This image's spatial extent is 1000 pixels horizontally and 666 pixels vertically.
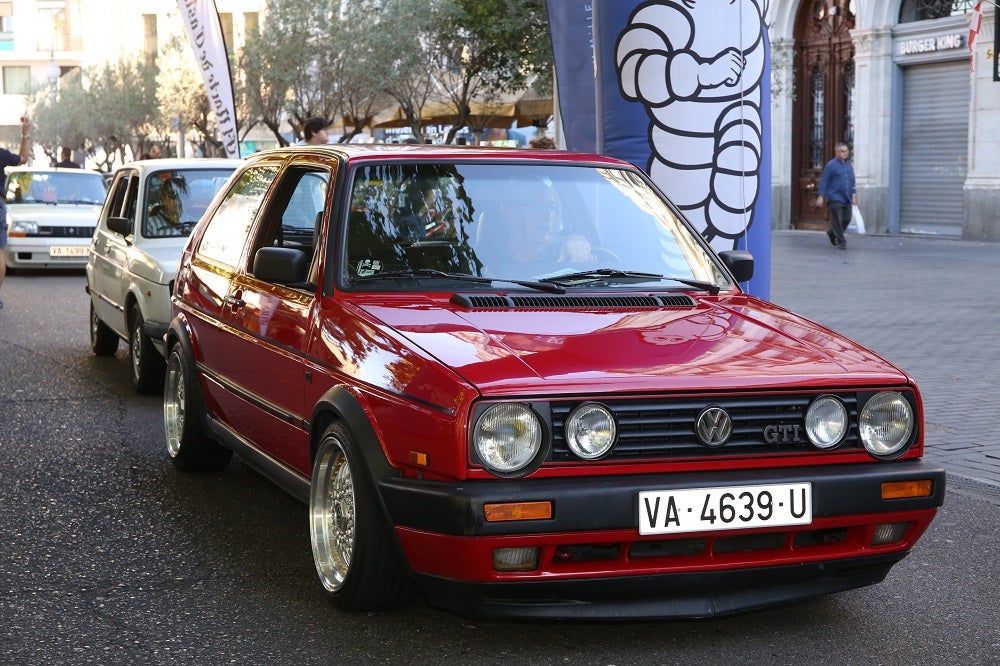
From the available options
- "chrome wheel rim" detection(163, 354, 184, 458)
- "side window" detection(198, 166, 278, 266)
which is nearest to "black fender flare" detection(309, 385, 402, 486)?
"side window" detection(198, 166, 278, 266)

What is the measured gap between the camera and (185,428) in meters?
6.51

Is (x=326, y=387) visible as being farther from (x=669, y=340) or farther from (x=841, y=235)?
(x=841, y=235)

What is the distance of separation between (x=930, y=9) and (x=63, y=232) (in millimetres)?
16585

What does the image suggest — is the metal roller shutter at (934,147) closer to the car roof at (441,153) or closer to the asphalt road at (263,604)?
the asphalt road at (263,604)

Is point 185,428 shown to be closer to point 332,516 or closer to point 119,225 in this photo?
point 332,516

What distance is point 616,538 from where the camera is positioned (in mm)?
3852

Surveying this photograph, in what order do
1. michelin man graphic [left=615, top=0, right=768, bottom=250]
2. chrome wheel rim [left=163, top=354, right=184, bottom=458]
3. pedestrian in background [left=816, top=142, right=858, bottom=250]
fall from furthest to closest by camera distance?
pedestrian in background [left=816, top=142, right=858, bottom=250] < michelin man graphic [left=615, top=0, right=768, bottom=250] < chrome wheel rim [left=163, top=354, right=184, bottom=458]

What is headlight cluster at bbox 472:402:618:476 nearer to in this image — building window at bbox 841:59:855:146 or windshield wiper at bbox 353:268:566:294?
windshield wiper at bbox 353:268:566:294

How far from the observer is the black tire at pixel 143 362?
29.1ft

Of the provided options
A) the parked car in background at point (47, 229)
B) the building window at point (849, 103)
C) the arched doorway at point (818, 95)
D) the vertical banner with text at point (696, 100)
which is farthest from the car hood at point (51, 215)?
the arched doorway at point (818, 95)

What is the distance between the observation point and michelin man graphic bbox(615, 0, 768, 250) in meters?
8.16

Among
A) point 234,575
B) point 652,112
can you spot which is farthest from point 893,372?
point 652,112

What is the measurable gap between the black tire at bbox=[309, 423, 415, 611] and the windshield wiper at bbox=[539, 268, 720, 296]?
1.02m

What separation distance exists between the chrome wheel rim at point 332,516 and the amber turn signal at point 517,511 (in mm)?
730
